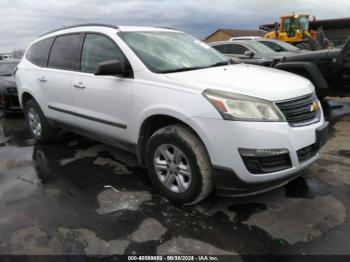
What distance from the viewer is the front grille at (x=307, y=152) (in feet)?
10.6

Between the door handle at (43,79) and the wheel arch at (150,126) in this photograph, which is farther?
the door handle at (43,79)

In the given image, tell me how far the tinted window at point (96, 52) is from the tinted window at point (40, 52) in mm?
1134

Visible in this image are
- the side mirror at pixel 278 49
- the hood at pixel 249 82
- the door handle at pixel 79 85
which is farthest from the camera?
the side mirror at pixel 278 49

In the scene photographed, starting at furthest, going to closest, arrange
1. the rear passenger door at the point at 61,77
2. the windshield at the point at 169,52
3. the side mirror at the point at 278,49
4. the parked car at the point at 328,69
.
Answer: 1. the side mirror at the point at 278,49
2. the parked car at the point at 328,69
3. the rear passenger door at the point at 61,77
4. the windshield at the point at 169,52

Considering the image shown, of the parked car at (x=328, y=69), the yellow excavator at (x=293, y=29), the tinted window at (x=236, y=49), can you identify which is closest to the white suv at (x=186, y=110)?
the parked car at (x=328, y=69)

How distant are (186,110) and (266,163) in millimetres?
861

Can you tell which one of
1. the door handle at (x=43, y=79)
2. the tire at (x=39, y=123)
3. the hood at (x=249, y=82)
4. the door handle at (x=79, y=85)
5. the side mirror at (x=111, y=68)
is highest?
the side mirror at (x=111, y=68)

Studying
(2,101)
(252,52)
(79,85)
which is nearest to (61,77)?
(79,85)

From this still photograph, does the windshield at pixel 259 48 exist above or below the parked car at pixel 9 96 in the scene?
above

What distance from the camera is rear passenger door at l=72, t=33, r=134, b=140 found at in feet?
12.9

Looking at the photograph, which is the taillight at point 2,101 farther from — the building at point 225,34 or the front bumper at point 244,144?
the building at point 225,34

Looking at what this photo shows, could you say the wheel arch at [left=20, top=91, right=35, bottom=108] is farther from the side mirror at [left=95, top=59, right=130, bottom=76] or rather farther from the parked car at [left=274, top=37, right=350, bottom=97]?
the parked car at [left=274, top=37, right=350, bottom=97]

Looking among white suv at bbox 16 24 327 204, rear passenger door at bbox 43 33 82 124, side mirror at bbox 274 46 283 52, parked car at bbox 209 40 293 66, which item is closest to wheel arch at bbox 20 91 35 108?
rear passenger door at bbox 43 33 82 124

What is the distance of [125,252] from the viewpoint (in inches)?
112
